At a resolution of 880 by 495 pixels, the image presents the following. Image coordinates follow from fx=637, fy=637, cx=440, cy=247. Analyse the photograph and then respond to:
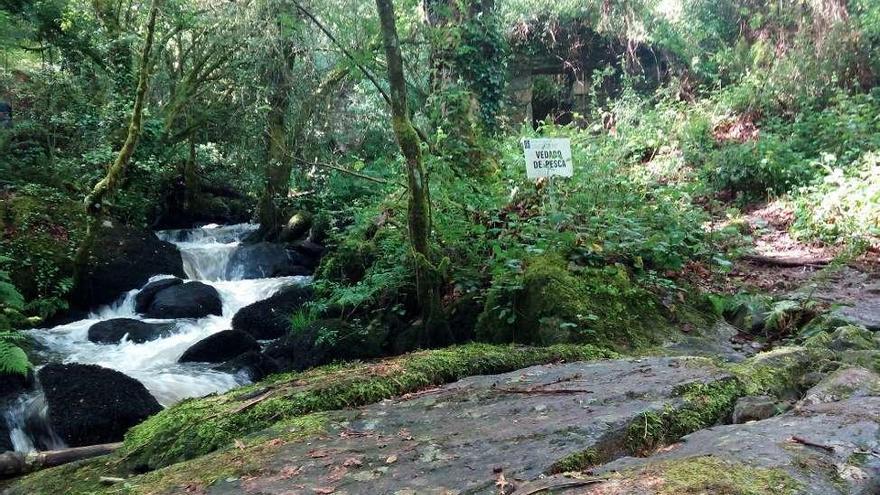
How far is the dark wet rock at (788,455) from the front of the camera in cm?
187

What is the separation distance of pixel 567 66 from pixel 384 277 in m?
15.1

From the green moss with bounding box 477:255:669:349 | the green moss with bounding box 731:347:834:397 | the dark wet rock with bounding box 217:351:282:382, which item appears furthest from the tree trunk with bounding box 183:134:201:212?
the green moss with bounding box 731:347:834:397

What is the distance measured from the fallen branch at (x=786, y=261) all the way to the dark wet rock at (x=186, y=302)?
7836mm

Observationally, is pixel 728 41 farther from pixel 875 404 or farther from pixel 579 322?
pixel 875 404

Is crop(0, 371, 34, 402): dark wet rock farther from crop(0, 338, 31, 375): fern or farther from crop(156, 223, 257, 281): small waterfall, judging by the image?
crop(156, 223, 257, 281): small waterfall

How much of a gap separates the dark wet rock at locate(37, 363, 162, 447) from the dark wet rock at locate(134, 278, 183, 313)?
3.83 meters

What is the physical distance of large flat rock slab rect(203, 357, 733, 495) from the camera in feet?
7.70

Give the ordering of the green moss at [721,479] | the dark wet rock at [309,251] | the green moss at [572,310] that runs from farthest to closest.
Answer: the dark wet rock at [309,251] < the green moss at [572,310] < the green moss at [721,479]

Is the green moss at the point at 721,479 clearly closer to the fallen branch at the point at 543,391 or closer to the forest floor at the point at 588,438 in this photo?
the forest floor at the point at 588,438

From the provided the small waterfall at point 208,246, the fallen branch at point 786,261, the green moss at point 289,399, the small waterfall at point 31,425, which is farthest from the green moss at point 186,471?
the small waterfall at point 208,246

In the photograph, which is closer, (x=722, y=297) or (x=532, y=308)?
(x=532, y=308)

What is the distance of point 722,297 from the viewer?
19.0ft

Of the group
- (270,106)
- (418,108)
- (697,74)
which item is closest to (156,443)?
(418,108)

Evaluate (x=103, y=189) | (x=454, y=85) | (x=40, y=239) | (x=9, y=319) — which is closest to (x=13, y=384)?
(x=9, y=319)
